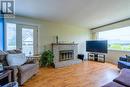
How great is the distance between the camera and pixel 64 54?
254 inches

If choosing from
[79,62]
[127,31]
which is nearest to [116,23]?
[127,31]

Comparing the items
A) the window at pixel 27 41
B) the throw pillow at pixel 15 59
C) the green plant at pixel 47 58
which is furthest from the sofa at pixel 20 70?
the green plant at pixel 47 58

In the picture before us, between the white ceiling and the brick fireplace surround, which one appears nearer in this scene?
the white ceiling

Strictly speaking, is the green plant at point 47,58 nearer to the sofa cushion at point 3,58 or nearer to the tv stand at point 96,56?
the sofa cushion at point 3,58

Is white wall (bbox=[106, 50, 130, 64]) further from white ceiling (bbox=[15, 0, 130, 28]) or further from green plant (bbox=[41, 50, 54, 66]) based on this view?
green plant (bbox=[41, 50, 54, 66])

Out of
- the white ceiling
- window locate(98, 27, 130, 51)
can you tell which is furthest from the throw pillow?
window locate(98, 27, 130, 51)

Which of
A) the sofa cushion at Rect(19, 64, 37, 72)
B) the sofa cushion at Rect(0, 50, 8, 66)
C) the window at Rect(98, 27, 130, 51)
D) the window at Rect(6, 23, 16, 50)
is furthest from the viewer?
the window at Rect(98, 27, 130, 51)

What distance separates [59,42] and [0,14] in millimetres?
2979

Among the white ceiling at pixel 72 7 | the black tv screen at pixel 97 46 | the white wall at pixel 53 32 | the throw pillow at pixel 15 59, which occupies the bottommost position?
the throw pillow at pixel 15 59

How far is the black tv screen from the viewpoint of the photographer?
6.67 metres

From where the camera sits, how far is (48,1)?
3.78 m

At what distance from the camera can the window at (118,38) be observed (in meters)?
6.16

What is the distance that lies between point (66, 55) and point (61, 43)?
2.68 ft

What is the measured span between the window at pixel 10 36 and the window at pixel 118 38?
5146mm
